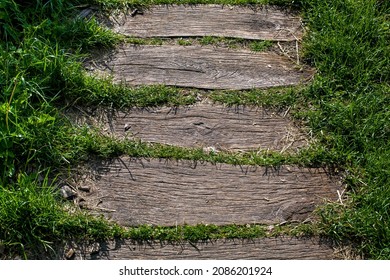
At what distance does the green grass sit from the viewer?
3.39 metres

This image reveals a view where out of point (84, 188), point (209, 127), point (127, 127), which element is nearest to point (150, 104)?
point (127, 127)

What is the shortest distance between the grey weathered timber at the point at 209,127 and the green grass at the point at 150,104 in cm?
7

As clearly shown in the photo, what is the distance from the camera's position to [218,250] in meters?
3.37

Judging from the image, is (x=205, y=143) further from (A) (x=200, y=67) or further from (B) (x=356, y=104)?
(B) (x=356, y=104)

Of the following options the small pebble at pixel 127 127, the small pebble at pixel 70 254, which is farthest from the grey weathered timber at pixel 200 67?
the small pebble at pixel 70 254

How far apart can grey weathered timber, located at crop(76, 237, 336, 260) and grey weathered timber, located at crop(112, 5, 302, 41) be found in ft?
5.55

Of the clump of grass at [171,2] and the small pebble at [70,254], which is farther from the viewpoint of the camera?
the clump of grass at [171,2]

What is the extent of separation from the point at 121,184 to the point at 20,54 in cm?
110

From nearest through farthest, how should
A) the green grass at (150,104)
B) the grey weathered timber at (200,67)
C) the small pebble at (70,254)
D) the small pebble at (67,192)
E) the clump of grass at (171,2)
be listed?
the small pebble at (70,254), the green grass at (150,104), the small pebble at (67,192), the grey weathered timber at (200,67), the clump of grass at (171,2)

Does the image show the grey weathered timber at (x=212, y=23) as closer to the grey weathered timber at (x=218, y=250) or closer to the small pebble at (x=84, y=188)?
the small pebble at (x=84, y=188)

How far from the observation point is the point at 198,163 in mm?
3717

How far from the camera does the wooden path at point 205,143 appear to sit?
11.3ft

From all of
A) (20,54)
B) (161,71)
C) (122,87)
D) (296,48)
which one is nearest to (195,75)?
(161,71)

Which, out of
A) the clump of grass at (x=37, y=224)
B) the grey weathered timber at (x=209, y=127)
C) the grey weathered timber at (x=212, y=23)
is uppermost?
the grey weathered timber at (x=212, y=23)
